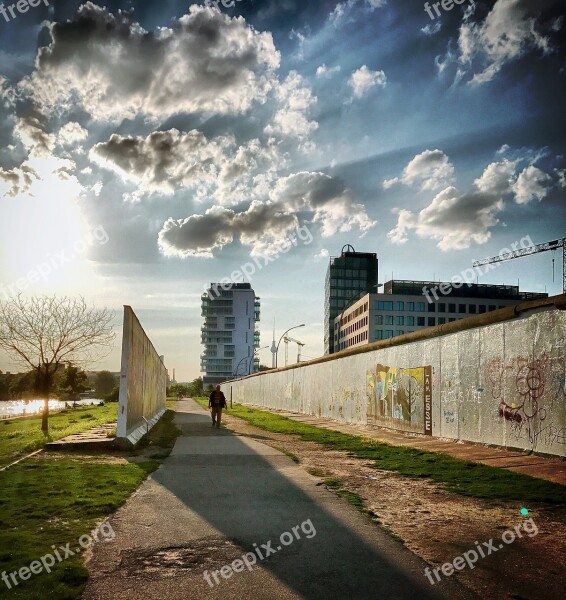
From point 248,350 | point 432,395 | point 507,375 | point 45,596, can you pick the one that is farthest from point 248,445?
point 248,350

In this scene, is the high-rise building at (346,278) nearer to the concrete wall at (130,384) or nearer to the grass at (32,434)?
the grass at (32,434)

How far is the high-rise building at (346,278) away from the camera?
5645 inches

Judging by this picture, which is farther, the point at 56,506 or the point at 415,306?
the point at 415,306

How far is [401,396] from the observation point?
17328mm

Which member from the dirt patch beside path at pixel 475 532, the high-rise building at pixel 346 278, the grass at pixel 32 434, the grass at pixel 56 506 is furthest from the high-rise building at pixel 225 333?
the dirt patch beside path at pixel 475 532

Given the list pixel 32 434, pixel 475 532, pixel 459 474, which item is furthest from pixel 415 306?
pixel 475 532

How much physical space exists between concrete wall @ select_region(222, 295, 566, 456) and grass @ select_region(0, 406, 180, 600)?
7470 mm

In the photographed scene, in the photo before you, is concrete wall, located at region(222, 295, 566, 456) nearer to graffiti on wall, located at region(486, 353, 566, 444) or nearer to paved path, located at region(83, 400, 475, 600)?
graffiti on wall, located at region(486, 353, 566, 444)

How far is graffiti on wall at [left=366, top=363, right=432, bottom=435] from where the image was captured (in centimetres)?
1547

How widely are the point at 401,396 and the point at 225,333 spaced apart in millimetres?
170859

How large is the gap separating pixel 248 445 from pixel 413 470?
559 centimetres

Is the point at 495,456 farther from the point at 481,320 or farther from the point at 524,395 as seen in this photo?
the point at 481,320

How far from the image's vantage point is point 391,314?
104000mm

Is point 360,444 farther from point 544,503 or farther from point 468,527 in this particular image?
point 468,527
